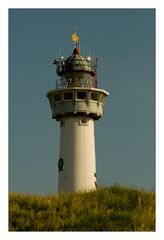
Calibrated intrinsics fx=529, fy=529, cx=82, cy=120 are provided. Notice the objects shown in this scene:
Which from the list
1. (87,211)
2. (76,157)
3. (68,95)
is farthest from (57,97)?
(87,211)

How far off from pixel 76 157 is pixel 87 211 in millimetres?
8928

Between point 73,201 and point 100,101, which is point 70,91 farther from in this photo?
point 73,201

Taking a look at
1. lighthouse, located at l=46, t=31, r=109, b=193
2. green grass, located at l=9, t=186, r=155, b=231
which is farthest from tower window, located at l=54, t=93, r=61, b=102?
green grass, located at l=9, t=186, r=155, b=231

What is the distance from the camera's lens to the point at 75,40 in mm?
24875

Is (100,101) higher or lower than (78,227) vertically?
higher

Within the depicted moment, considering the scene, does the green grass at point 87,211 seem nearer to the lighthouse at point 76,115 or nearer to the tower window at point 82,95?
the lighthouse at point 76,115

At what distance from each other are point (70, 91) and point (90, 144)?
8.20 ft

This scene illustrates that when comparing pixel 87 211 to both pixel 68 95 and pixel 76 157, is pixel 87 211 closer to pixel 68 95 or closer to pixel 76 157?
pixel 76 157

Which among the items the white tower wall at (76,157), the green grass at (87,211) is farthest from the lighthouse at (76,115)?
the green grass at (87,211)

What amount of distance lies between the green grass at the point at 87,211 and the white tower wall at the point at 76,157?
627 centimetres

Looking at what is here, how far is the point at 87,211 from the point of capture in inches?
524

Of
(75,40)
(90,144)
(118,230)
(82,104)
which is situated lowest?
(118,230)

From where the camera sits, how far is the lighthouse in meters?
22.1

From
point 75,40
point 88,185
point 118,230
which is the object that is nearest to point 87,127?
point 88,185
